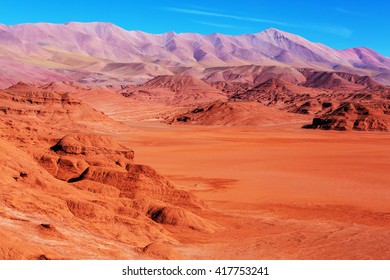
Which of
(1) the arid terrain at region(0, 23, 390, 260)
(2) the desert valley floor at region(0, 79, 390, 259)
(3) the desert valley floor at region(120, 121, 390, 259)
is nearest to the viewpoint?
(2) the desert valley floor at region(0, 79, 390, 259)

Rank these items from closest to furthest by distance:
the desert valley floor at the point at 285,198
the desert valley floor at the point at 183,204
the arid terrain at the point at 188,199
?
the desert valley floor at the point at 183,204 → the arid terrain at the point at 188,199 → the desert valley floor at the point at 285,198

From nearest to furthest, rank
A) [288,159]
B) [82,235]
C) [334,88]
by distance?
[82,235]
[288,159]
[334,88]

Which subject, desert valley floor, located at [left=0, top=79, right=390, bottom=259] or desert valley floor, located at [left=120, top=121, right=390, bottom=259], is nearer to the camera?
desert valley floor, located at [left=0, top=79, right=390, bottom=259]

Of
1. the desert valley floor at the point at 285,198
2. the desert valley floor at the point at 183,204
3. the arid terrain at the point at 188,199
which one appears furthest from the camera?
the desert valley floor at the point at 285,198

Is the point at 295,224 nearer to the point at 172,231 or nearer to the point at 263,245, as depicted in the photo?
the point at 263,245

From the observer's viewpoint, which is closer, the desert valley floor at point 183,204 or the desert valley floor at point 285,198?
the desert valley floor at point 183,204

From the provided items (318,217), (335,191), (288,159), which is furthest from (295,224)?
(288,159)

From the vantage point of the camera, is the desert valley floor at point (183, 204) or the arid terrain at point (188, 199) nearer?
the desert valley floor at point (183, 204)

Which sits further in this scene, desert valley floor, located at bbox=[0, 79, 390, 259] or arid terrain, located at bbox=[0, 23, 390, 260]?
arid terrain, located at bbox=[0, 23, 390, 260]

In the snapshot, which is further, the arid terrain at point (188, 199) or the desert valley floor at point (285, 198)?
the desert valley floor at point (285, 198)

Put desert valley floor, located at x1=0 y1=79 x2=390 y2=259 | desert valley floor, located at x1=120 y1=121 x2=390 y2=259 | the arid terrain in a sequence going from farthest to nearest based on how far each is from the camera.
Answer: desert valley floor, located at x1=120 y1=121 x2=390 y2=259
the arid terrain
desert valley floor, located at x1=0 y1=79 x2=390 y2=259

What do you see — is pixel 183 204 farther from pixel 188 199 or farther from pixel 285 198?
pixel 285 198
